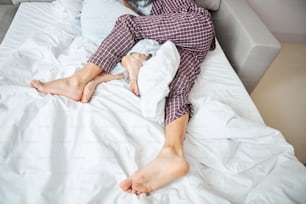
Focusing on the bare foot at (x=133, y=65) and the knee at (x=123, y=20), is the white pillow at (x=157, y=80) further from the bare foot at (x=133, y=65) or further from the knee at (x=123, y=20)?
the knee at (x=123, y=20)

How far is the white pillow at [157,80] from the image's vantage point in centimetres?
77

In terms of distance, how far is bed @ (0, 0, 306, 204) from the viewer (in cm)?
57

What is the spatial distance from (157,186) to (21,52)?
0.77 metres

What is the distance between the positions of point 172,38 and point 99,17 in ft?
1.22

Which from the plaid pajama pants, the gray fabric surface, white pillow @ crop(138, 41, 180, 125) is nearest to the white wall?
the plaid pajama pants

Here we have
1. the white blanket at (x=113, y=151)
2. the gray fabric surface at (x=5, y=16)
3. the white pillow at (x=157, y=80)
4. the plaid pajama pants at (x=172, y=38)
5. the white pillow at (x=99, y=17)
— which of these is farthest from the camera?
the gray fabric surface at (x=5, y=16)

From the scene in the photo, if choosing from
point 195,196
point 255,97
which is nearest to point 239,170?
point 195,196

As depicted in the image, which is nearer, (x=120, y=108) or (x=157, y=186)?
(x=157, y=186)

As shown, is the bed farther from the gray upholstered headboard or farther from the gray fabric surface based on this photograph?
the gray fabric surface

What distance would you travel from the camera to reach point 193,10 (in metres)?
1.11

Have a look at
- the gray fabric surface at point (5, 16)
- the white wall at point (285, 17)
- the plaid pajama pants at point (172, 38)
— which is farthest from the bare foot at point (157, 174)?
the white wall at point (285, 17)

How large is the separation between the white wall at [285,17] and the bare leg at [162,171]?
4.79 feet

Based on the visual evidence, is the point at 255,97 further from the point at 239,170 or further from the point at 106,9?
the point at 106,9

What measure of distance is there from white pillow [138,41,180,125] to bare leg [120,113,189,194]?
0.12 meters
